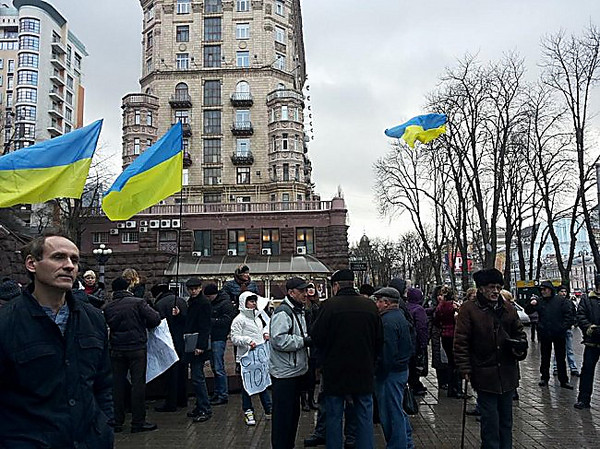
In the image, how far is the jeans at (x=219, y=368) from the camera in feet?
30.3

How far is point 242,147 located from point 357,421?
45079 millimetres

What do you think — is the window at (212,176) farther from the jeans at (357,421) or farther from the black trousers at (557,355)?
the jeans at (357,421)

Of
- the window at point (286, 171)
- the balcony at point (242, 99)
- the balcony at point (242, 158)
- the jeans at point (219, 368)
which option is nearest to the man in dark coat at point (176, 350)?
the jeans at point (219, 368)

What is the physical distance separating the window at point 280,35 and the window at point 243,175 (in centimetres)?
1269

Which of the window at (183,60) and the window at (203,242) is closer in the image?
the window at (203,242)

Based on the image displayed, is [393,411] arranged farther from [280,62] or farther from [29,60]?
[29,60]

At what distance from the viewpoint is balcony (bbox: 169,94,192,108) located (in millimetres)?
49344

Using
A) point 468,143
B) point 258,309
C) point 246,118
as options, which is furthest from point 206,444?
point 246,118

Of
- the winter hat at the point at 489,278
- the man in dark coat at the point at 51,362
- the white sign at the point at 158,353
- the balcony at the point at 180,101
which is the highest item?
the balcony at the point at 180,101

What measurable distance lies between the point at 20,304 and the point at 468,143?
98.8ft

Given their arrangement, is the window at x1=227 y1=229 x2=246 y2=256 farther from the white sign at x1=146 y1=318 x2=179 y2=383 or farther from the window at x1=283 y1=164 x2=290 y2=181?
the white sign at x1=146 y1=318 x2=179 y2=383

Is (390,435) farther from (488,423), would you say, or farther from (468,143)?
(468,143)

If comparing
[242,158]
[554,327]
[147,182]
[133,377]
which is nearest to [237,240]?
[242,158]

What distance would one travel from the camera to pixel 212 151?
1955 inches
